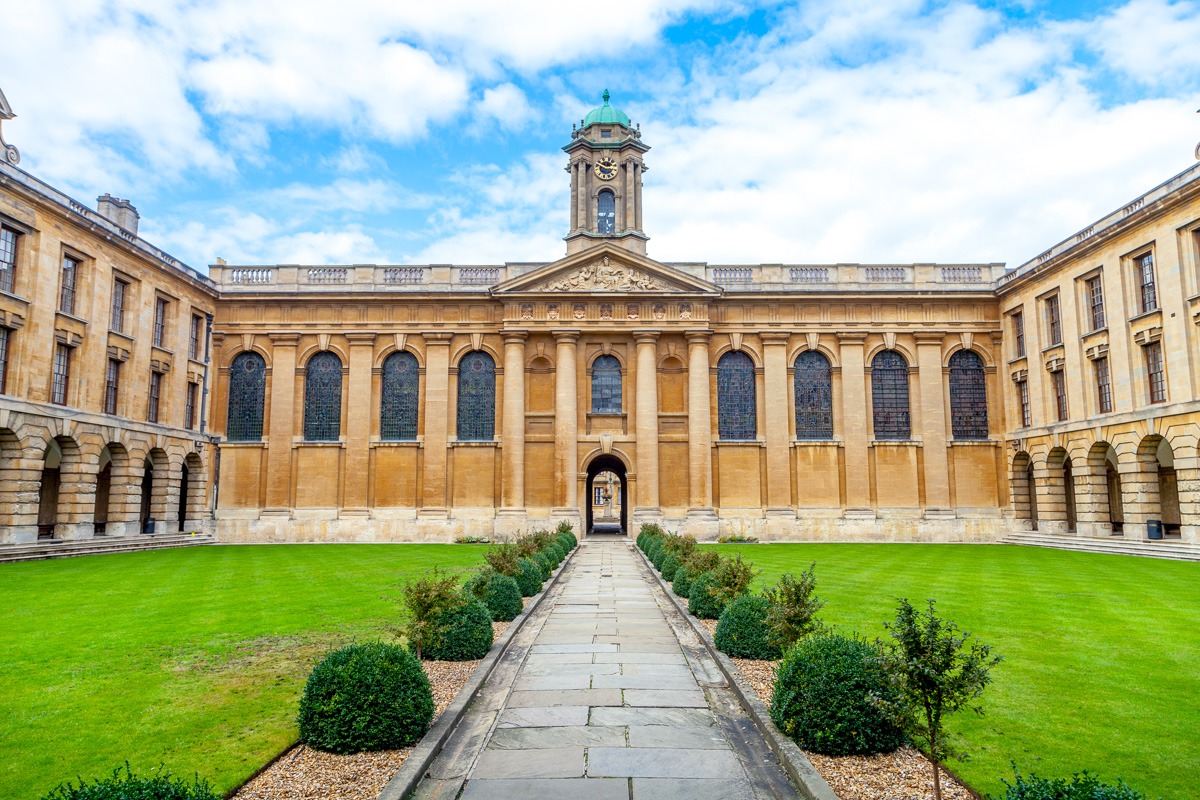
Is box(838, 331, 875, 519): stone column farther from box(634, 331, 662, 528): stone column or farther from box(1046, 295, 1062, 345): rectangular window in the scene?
box(634, 331, 662, 528): stone column

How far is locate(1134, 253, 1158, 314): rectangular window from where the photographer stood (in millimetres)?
28328

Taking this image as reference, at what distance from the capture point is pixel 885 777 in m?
6.30

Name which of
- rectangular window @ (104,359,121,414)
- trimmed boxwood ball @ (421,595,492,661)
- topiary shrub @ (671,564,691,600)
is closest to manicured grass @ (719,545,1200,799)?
topiary shrub @ (671,564,691,600)

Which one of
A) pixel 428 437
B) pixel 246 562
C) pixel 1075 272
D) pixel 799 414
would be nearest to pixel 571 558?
pixel 246 562

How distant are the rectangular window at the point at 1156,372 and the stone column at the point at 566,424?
76.7 feet

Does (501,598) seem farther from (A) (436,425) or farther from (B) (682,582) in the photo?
(A) (436,425)

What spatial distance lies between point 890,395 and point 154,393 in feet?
112

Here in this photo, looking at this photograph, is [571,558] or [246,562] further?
[571,558]

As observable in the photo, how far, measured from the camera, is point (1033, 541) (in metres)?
34.3

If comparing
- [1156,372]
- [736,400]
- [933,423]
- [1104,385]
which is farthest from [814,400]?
[1156,372]

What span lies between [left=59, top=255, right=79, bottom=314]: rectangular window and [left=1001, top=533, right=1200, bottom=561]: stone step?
3908 centimetres

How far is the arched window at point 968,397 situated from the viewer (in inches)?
1508

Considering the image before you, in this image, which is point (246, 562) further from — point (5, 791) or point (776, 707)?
point (776, 707)

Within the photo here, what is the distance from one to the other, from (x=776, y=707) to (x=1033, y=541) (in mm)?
32405
